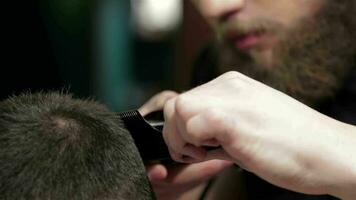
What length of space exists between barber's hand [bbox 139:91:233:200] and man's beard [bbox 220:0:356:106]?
0.20m

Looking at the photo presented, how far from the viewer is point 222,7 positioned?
91cm

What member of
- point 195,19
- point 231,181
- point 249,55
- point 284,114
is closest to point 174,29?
point 195,19

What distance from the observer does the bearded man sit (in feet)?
1.77

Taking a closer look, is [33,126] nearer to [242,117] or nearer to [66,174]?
[66,174]

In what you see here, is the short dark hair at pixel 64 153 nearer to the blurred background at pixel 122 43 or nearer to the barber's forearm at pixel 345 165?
the barber's forearm at pixel 345 165

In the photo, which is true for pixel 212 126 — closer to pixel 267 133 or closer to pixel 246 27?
pixel 267 133

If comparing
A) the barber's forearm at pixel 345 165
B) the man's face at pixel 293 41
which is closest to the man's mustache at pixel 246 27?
the man's face at pixel 293 41

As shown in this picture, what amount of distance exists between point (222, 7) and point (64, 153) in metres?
0.48

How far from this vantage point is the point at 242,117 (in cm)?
54

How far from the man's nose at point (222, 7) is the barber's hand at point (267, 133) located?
0.37 m

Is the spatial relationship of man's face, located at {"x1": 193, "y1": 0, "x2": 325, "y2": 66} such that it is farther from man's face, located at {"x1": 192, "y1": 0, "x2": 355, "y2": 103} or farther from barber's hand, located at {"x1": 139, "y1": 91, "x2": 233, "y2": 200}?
barber's hand, located at {"x1": 139, "y1": 91, "x2": 233, "y2": 200}

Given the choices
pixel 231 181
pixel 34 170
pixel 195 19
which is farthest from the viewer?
pixel 195 19

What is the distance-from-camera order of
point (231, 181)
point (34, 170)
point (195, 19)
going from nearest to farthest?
point (34, 170) → point (231, 181) → point (195, 19)

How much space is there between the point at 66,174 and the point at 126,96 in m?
1.28
